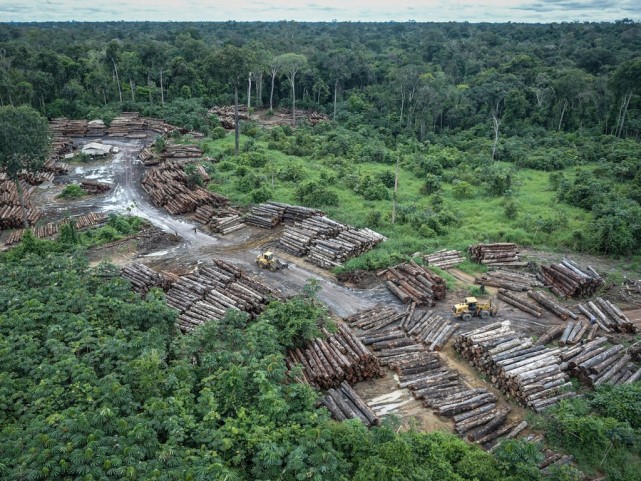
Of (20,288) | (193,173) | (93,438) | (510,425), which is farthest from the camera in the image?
(193,173)

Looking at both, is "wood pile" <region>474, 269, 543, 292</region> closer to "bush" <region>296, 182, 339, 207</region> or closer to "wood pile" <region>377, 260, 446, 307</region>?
"wood pile" <region>377, 260, 446, 307</region>

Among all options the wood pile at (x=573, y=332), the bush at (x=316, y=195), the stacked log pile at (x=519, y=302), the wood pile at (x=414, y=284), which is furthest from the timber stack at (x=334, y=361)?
the bush at (x=316, y=195)

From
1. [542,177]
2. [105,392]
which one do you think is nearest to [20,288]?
[105,392]

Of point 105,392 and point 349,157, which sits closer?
point 105,392

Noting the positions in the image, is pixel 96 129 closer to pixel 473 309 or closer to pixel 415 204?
pixel 415 204

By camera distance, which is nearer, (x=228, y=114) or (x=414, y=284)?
(x=414, y=284)

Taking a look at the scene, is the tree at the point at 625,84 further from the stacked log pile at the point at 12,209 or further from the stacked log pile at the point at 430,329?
the stacked log pile at the point at 12,209

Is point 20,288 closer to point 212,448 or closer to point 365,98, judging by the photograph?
point 212,448

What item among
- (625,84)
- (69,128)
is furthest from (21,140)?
(625,84)
